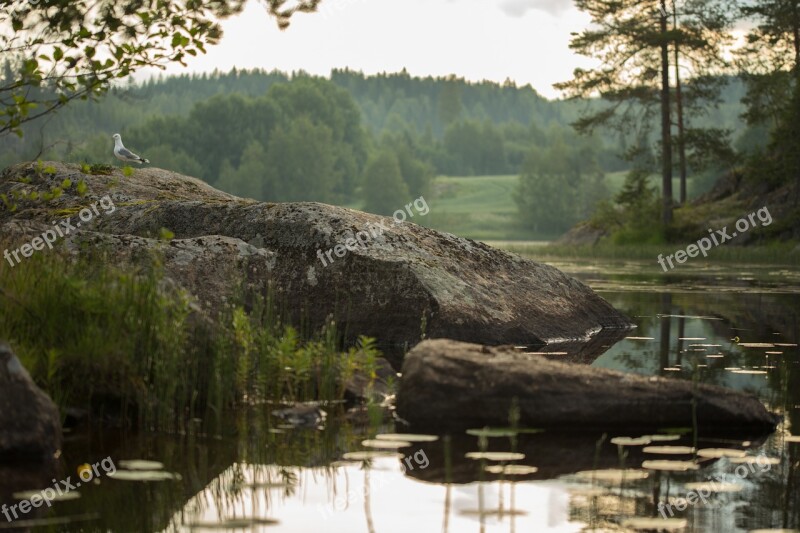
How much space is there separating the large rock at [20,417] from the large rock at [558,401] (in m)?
2.22

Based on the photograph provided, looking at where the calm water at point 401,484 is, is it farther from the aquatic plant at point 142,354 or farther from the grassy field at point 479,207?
the grassy field at point 479,207

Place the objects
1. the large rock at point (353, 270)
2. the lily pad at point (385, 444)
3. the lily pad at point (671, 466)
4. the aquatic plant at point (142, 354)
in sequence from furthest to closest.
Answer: the large rock at point (353, 270) < the aquatic plant at point (142, 354) < the lily pad at point (385, 444) < the lily pad at point (671, 466)

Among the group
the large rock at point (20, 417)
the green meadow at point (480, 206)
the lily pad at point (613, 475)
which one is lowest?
the lily pad at point (613, 475)

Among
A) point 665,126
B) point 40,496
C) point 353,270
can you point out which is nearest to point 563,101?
point 665,126

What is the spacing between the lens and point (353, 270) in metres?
10.5

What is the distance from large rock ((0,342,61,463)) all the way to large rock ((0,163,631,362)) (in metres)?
3.61

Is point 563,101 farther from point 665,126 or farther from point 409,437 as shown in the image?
point 409,437

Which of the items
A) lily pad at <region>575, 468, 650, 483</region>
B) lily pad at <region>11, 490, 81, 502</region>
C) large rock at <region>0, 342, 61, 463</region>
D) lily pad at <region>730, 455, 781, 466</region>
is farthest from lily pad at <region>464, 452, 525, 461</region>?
large rock at <region>0, 342, 61, 463</region>

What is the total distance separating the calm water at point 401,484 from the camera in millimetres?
4367

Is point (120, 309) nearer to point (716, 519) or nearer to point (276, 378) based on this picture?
point (276, 378)

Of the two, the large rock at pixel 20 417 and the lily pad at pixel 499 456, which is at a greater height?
the large rock at pixel 20 417

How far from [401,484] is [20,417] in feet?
6.69

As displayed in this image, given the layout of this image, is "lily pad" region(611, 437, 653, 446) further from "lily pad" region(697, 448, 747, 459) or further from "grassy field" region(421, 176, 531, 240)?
"grassy field" region(421, 176, 531, 240)

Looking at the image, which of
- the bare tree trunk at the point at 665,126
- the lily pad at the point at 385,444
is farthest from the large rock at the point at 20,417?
the bare tree trunk at the point at 665,126
